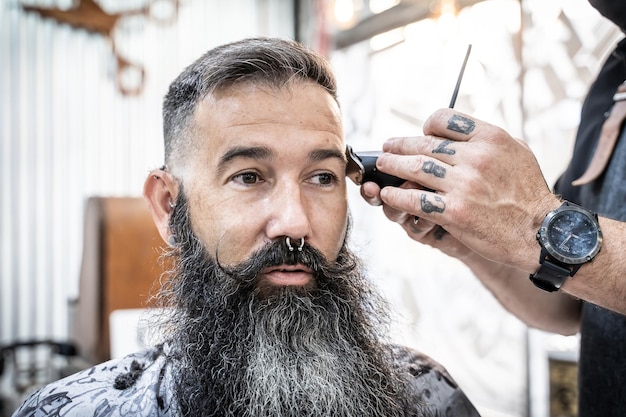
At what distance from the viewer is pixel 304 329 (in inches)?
50.4

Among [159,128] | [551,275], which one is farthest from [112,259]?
[551,275]

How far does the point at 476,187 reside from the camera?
112 centimetres

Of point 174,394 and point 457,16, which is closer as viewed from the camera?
point 174,394

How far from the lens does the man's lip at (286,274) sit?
128 cm

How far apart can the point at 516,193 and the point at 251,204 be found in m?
0.59

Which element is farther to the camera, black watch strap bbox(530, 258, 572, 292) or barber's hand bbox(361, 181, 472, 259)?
barber's hand bbox(361, 181, 472, 259)

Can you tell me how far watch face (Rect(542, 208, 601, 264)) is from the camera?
116 centimetres

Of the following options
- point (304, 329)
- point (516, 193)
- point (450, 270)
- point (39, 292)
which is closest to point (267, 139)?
point (304, 329)

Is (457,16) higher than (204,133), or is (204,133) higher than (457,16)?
(457,16)

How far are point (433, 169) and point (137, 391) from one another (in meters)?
0.88

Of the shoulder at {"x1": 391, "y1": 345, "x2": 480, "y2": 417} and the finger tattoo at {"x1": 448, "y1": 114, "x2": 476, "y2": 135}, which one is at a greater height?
the finger tattoo at {"x1": 448, "y1": 114, "x2": 476, "y2": 135}

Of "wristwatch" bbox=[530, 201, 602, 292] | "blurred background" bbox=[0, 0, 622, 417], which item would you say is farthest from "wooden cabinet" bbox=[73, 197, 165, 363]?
"wristwatch" bbox=[530, 201, 602, 292]

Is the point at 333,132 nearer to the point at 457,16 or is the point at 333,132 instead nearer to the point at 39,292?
the point at 457,16

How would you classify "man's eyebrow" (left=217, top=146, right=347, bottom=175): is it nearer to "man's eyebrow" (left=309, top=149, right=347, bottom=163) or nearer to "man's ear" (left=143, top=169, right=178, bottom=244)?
"man's eyebrow" (left=309, top=149, right=347, bottom=163)
